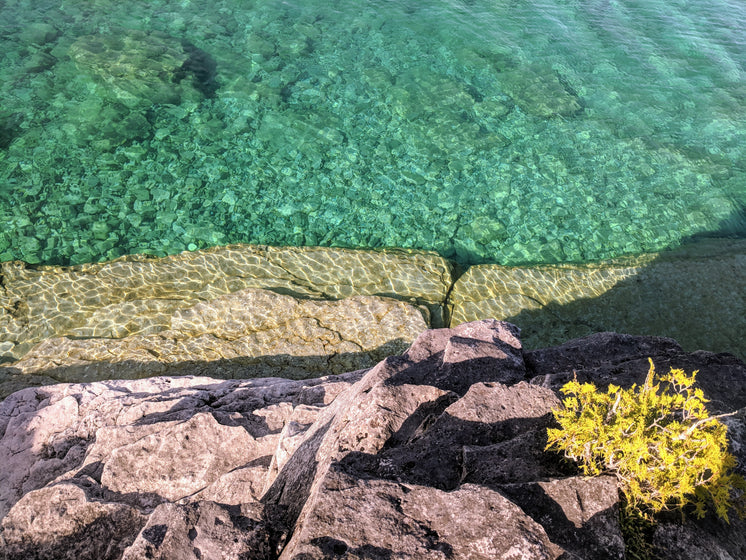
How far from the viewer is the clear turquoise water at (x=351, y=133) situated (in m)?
11.1

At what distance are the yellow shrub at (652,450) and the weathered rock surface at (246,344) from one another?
504 cm

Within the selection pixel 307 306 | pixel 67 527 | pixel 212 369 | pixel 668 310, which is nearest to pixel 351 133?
pixel 307 306

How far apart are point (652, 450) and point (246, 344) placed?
6369mm

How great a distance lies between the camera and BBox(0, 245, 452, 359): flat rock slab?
Result: 8273 millimetres

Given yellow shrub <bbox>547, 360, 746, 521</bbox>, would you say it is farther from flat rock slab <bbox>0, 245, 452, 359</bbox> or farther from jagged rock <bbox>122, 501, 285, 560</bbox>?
flat rock slab <bbox>0, 245, 452, 359</bbox>

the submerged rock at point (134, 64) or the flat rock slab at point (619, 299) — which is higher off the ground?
the submerged rock at point (134, 64)

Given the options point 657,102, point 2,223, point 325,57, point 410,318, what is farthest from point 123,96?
point 657,102

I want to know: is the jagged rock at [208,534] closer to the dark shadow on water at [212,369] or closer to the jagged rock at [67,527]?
the jagged rock at [67,527]

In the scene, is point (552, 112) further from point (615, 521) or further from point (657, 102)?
point (615, 521)

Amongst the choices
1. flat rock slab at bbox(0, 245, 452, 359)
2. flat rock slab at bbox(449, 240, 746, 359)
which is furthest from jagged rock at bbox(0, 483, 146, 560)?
flat rock slab at bbox(449, 240, 746, 359)

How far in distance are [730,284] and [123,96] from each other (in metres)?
15.5

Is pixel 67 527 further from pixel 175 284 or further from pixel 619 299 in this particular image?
pixel 619 299

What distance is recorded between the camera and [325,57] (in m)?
15.9

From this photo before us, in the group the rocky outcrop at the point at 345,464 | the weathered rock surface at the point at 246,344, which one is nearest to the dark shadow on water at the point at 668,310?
the weathered rock surface at the point at 246,344
